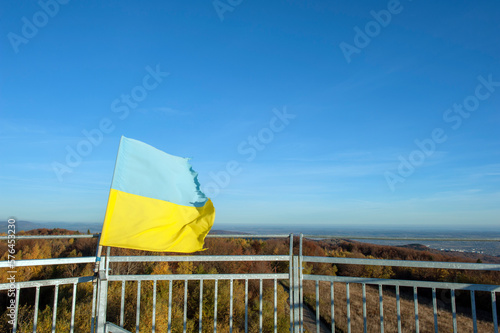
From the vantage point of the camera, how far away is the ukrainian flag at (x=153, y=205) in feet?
11.6

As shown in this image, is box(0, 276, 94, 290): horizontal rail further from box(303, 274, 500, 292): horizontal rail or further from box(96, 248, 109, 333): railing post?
box(303, 274, 500, 292): horizontal rail

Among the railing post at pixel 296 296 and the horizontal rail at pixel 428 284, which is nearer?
the horizontal rail at pixel 428 284

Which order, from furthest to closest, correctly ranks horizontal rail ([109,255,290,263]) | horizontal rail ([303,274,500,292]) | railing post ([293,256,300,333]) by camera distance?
railing post ([293,256,300,333]), horizontal rail ([109,255,290,263]), horizontal rail ([303,274,500,292])

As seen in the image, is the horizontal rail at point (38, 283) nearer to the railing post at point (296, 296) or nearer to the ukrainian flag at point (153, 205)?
the ukrainian flag at point (153, 205)

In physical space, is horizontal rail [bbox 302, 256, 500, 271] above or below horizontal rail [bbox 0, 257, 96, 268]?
below

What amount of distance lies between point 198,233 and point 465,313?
17919 millimetres

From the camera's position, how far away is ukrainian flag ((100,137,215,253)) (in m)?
3.54

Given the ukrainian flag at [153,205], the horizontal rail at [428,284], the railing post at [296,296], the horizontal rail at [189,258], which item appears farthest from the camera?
the railing post at [296,296]

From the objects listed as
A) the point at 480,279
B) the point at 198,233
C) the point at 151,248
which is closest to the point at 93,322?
the point at 151,248

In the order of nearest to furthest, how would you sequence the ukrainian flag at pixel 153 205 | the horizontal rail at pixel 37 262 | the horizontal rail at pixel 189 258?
1. the horizontal rail at pixel 37 262
2. the ukrainian flag at pixel 153 205
3. the horizontal rail at pixel 189 258

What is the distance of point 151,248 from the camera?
3566mm

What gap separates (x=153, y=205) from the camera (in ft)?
12.9

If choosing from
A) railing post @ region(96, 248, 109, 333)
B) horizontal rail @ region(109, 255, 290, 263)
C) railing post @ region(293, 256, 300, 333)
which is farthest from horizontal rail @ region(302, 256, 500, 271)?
railing post @ region(96, 248, 109, 333)

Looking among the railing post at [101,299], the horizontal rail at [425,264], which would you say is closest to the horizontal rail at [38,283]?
the railing post at [101,299]
